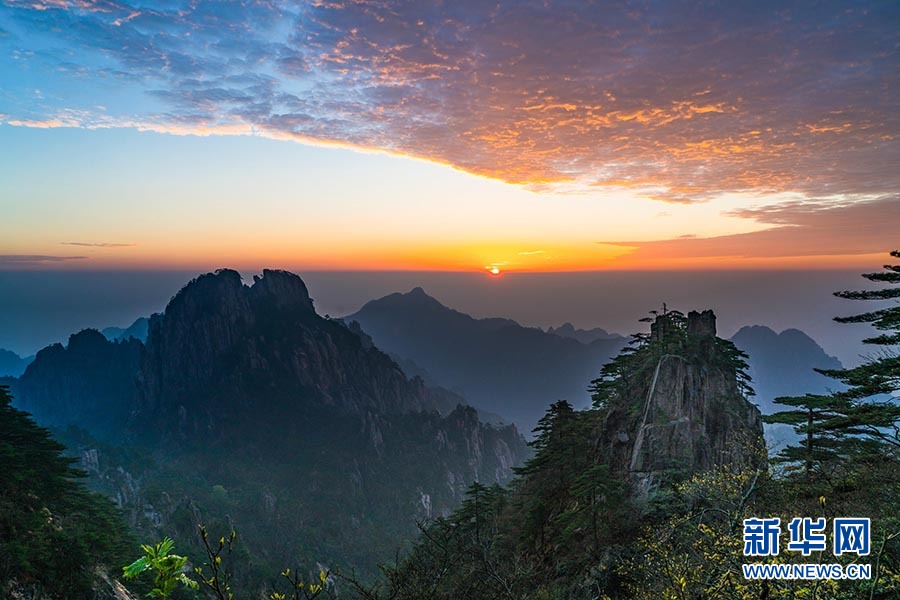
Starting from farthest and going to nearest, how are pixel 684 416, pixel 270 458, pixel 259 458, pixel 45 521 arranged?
1. pixel 270 458
2. pixel 259 458
3. pixel 684 416
4. pixel 45 521

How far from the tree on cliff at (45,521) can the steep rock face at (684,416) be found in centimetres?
4247

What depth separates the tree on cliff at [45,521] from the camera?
27141mm

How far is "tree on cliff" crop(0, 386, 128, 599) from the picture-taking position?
89.0 feet

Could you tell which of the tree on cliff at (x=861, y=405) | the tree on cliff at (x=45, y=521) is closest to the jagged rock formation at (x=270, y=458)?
the tree on cliff at (x=45, y=521)

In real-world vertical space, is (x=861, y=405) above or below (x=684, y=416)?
above

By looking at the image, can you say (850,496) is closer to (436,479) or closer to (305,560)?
(305,560)

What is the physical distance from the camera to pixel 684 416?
3712 centimetres

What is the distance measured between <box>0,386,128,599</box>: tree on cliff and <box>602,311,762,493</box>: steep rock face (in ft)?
139

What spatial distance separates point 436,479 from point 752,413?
15371 centimetres

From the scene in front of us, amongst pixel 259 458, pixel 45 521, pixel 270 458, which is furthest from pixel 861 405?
pixel 259 458

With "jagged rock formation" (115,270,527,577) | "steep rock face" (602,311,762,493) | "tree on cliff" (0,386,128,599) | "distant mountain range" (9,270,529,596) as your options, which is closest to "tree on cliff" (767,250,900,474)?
"steep rock face" (602,311,762,493)

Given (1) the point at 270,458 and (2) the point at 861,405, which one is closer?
(2) the point at 861,405

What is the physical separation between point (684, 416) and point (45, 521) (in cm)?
5250

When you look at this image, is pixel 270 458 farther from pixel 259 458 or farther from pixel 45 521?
pixel 45 521
